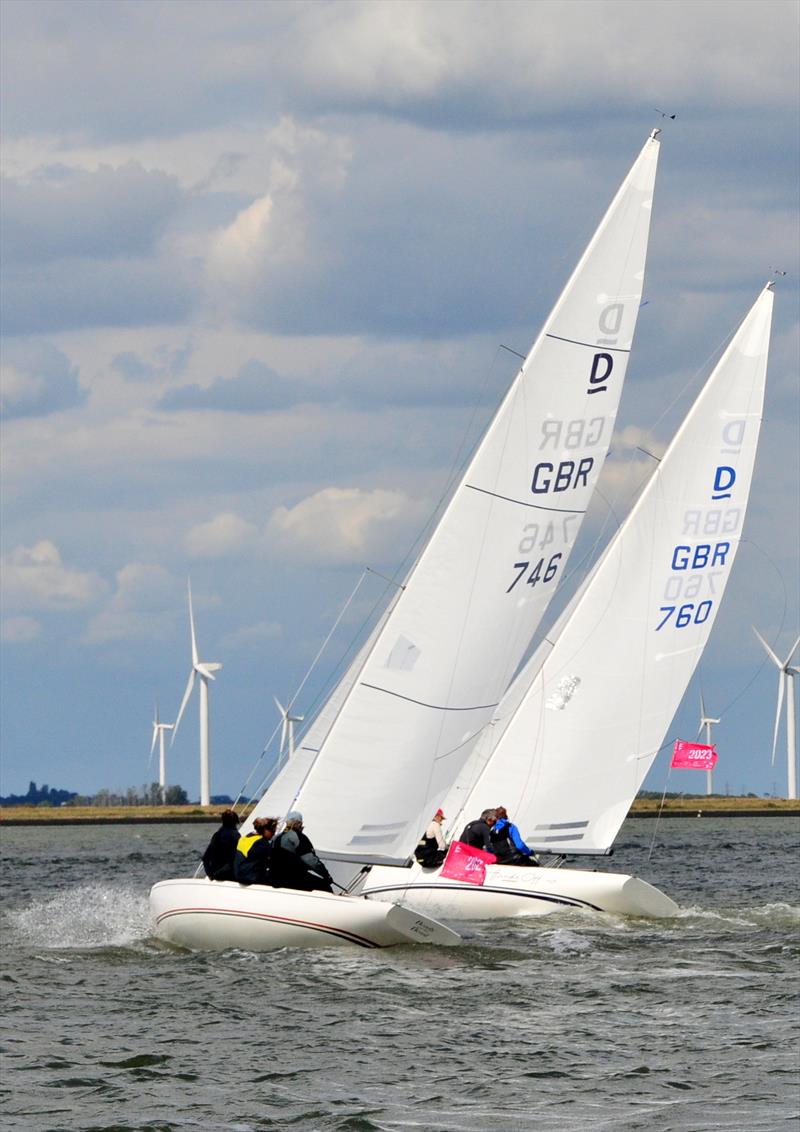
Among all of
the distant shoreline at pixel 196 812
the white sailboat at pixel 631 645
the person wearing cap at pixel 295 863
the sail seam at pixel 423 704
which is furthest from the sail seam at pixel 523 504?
the distant shoreline at pixel 196 812

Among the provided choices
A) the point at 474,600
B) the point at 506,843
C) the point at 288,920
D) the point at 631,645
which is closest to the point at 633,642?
the point at 631,645

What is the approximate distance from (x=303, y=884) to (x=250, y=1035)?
5.80m

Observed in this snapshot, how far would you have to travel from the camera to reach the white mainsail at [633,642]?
35.5 metres

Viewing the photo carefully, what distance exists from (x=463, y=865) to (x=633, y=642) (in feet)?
22.8

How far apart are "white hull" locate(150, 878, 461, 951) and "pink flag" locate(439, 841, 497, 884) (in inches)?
142

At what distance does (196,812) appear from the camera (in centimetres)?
13925

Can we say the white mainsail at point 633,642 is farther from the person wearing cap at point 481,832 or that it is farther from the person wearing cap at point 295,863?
the person wearing cap at point 295,863

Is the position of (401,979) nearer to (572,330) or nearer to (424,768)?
(424,768)

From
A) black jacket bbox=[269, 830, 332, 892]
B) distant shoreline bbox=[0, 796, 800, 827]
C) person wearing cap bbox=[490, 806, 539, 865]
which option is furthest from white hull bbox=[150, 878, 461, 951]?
distant shoreline bbox=[0, 796, 800, 827]

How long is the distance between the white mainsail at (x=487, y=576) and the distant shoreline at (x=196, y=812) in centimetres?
9723

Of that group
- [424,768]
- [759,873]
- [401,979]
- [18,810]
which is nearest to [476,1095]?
[401,979]

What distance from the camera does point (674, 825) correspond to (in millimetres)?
116125

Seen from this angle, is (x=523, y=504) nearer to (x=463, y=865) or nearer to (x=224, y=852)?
(x=463, y=865)

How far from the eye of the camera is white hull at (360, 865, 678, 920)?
103ft
